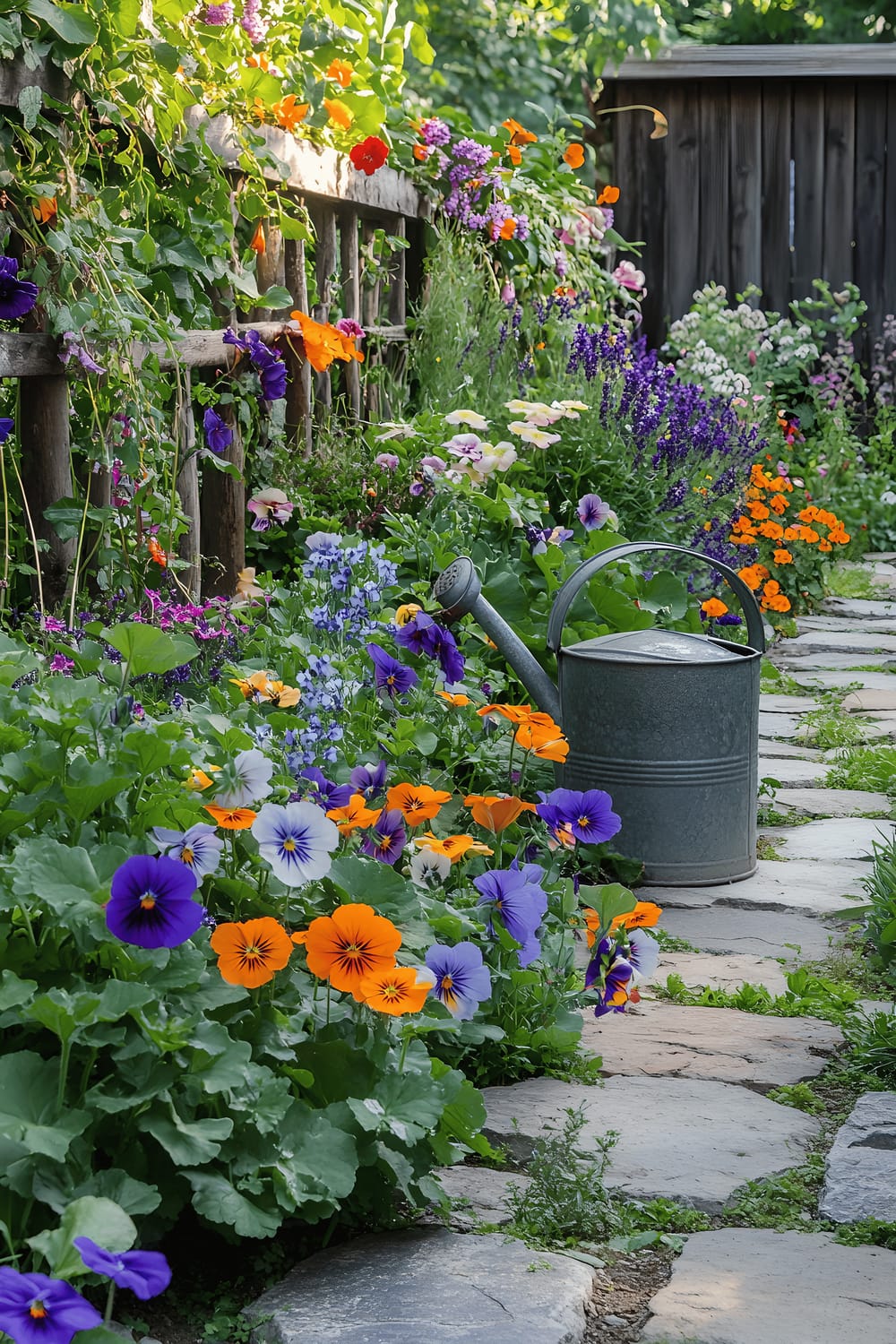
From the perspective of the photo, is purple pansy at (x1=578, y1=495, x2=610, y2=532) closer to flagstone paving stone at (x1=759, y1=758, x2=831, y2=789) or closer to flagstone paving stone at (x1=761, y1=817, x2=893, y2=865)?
flagstone paving stone at (x1=759, y1=758, x2=831, y2=789)

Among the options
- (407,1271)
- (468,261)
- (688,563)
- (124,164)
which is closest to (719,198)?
(468,261)

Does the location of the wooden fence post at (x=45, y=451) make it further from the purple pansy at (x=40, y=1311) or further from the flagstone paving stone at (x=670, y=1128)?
Answer: the purple pansy at (x=40, y=1311)

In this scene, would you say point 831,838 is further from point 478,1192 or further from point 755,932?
point 478,1192

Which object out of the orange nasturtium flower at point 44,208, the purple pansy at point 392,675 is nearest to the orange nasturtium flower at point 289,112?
the orange nasturtium flower at point 44,208

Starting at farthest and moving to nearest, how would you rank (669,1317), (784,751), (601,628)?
1. (784,751)
2. (601,628)
3. (669,1317)

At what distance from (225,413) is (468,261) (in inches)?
75.5

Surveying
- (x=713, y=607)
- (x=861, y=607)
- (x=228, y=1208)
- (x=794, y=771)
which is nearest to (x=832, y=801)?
(x=794, y=771)

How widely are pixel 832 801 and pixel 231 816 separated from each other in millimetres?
2264

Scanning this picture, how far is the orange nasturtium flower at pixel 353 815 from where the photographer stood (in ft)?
5.77

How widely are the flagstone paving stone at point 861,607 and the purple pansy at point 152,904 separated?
4941 mm

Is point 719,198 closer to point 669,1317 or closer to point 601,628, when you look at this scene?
point 601,628

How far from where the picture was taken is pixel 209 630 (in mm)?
2756

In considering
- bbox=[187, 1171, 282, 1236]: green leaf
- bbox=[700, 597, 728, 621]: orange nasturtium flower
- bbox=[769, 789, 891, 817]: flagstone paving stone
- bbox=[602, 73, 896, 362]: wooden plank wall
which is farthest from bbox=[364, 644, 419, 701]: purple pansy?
bbox=[602, 73, 896, 362]: wooden plank wall

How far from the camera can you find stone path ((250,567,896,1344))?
55.0 inches
